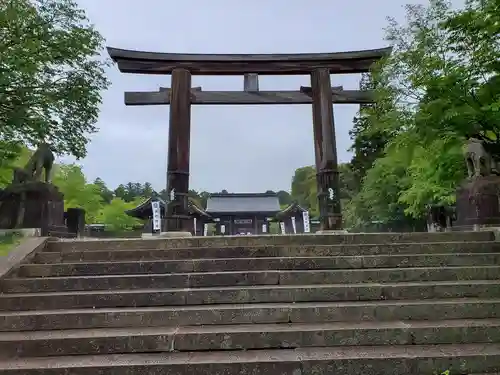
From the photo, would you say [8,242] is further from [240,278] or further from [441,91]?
[441,91]

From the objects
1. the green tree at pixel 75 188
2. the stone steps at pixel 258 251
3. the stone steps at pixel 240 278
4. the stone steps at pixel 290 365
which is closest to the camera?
the stone steps at pixel 290 365

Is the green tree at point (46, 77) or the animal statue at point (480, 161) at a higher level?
the green tree at point (46, 77)

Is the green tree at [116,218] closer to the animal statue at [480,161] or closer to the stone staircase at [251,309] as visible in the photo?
the stone staircase at [251,309]

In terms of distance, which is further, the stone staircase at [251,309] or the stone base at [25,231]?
the stone base at [25,231]

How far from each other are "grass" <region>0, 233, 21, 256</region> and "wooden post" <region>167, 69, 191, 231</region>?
313 centimetres

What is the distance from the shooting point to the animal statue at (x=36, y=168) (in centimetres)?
708

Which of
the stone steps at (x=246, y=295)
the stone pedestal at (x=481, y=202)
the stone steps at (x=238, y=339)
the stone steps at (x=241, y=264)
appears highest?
the stone pedestal at (x=481, y=202)

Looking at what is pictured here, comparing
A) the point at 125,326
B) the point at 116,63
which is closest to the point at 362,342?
the point at 125,326

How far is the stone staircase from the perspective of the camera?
3.25 m

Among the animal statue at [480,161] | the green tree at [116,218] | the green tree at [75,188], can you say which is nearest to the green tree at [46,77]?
the animal statue at [480,161]

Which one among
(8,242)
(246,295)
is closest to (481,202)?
(246,295)

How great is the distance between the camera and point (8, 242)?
5754 millimetres

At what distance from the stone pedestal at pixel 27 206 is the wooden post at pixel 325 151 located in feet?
18.3

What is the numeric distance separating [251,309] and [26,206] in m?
4.82
